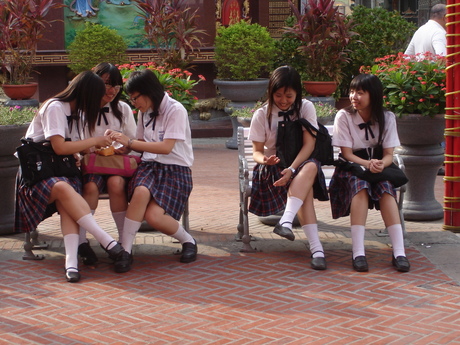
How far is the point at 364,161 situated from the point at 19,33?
8.42 m

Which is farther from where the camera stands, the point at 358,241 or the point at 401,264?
the point at 358,241

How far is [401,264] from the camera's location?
5598 mm

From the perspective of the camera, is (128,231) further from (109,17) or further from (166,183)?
(109,17)

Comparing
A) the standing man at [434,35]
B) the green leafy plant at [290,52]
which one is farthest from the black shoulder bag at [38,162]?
the green leafy plant at [290,52]

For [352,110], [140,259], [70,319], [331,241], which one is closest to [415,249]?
[331,241]

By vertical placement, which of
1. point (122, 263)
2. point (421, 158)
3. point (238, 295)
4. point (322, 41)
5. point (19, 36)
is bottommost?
point (238, 295)

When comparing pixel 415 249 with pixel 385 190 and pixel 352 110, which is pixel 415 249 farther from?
pixel 352 110

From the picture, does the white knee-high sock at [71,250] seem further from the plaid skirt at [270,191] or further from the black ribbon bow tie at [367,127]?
the black ribbon bow tie at [367,127]

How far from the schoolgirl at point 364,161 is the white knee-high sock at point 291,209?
39cm

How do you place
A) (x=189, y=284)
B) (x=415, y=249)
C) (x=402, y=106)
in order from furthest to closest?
(x=402, y=106)
(x=415, y=249)
(x=189, y=284)

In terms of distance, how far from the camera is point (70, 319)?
4.75 meters

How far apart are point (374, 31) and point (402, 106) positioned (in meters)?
6.70

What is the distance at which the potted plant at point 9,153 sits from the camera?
20.9ft

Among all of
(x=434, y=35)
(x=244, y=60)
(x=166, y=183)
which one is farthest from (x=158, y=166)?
(x=244, y=60)
